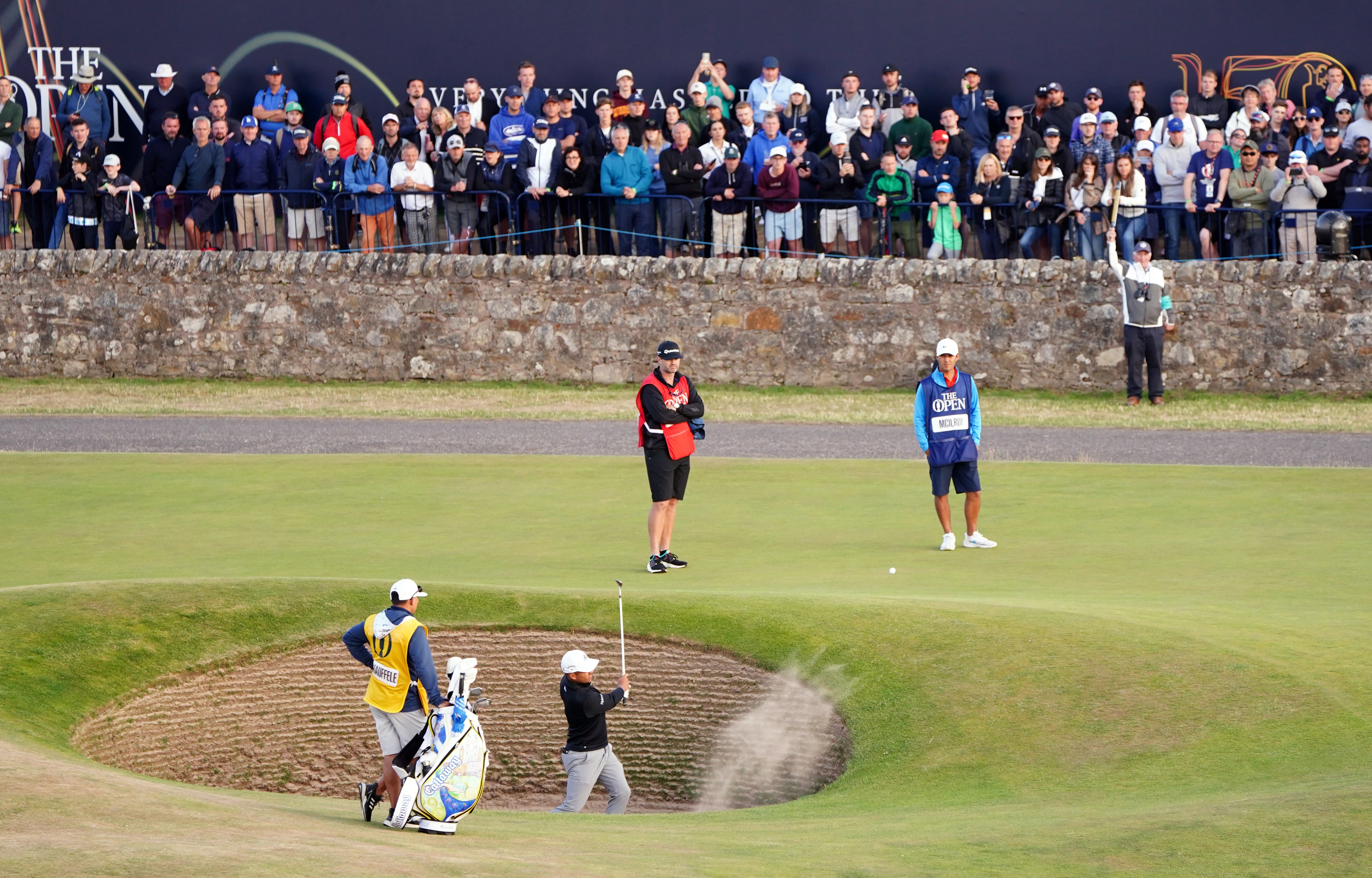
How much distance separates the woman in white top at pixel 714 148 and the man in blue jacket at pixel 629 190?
0.87m

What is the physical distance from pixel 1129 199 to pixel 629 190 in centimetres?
760

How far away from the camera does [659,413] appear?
15141mm

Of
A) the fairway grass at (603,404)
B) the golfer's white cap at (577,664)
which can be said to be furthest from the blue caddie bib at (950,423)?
the fairway grass at (603,404)

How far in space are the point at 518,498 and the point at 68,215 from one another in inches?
556

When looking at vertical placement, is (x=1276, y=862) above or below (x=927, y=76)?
below

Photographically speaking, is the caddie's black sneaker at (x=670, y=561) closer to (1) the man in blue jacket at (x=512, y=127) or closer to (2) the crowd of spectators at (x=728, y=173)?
(2) the crowd of spectators at (x=728, y=173)

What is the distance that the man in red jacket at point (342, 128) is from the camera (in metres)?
26.8

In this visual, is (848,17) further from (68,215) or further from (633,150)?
(68,215)

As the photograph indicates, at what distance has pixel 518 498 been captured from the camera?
60.5ft

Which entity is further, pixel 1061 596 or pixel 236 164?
pixel 236 164

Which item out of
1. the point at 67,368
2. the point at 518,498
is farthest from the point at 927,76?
the point at 67,368

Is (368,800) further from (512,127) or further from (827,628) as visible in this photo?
(512,127)

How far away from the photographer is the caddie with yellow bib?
9531 millimetres

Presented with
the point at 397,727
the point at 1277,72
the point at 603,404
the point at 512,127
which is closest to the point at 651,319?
the point at 603,404
